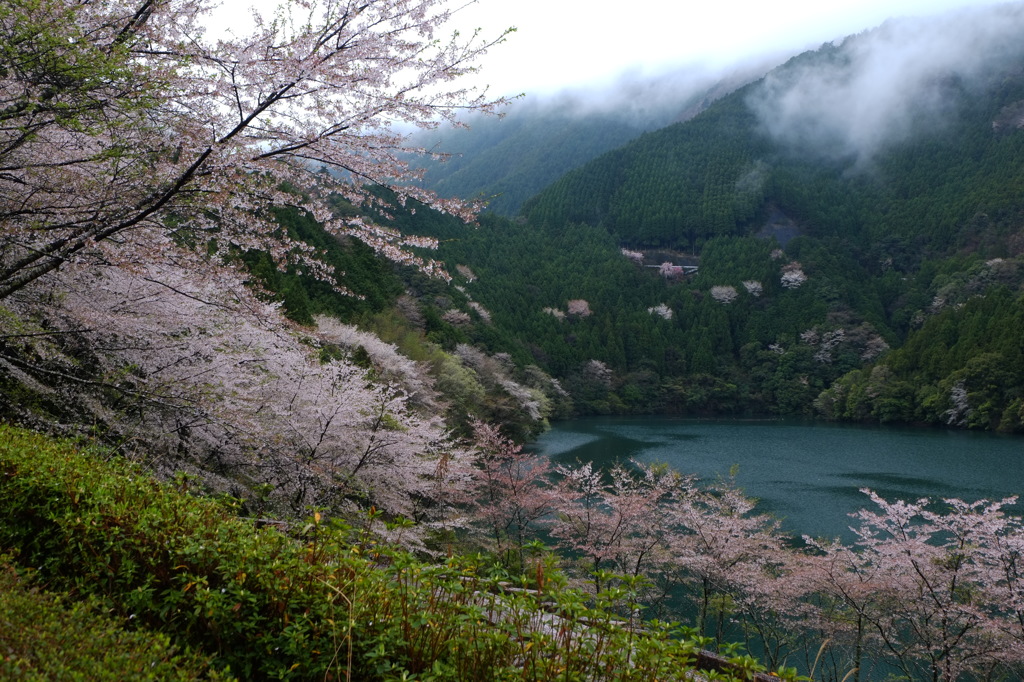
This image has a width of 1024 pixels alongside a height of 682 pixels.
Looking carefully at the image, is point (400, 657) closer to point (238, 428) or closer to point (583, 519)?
point (238, 428)

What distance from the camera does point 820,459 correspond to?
27312mm

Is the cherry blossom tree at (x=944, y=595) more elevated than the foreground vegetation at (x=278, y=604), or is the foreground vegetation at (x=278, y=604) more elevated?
the foreground vegetation at (x=278, y=604)

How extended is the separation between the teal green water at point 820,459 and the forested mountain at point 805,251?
679cm

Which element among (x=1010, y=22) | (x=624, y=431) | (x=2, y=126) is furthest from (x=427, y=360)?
(x=1010, y=22)

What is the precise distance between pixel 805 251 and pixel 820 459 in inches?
2583

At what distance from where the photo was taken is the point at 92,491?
2994 mm

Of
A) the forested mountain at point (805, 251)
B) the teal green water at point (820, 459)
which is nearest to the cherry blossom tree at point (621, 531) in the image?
the teal green water at point (820, 459)

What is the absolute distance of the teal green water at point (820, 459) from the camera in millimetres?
18969

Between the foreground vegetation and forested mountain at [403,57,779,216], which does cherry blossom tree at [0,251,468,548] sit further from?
forested mountain at [403,57,779,216]

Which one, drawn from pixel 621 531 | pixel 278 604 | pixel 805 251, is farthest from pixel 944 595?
pixel 805 251

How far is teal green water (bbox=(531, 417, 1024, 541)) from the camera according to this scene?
1897 centimetres

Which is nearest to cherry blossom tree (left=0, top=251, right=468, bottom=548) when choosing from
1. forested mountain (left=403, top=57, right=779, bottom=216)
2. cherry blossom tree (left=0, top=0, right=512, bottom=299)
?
cherry blossom tree (left=0, top=0, right=512, bottom=299)

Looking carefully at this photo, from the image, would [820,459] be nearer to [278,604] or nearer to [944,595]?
[944,595]

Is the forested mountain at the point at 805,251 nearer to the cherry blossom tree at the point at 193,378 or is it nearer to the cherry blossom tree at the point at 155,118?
the cherry blossom tree at the point at 193,378
